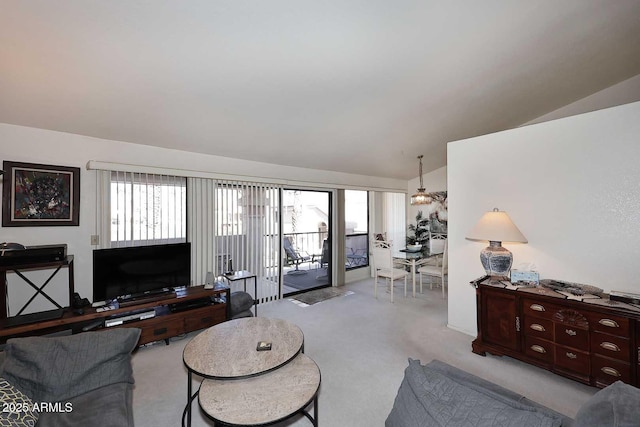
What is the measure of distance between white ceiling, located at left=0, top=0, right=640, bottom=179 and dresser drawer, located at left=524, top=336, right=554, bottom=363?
2708 mm

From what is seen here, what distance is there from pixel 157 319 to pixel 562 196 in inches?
169

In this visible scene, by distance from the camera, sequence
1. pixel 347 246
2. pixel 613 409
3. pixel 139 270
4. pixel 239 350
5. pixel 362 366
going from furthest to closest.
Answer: pixel 347 246, pixel 139 270, pixel 362 366, pixel 239 350, pixel 613 409

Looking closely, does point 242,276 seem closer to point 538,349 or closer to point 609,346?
point 538,349

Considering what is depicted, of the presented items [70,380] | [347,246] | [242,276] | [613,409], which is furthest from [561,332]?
[347,246]

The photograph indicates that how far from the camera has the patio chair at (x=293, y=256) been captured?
5914 millimetres

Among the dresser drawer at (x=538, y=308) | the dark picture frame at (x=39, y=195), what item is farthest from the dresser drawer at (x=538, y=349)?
the dark picture frame at (x=39, y=195)

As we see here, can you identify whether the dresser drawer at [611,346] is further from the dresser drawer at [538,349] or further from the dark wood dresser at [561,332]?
the dresser drawer at [538,349]

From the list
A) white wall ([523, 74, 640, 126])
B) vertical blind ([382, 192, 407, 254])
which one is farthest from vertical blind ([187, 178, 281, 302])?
white wall ([523, 74, 640, 126])

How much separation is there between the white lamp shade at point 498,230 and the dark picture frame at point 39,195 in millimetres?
Answer: 4280

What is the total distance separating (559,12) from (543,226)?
6.23 feet

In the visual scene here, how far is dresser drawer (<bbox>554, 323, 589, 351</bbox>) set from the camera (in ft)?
7.30

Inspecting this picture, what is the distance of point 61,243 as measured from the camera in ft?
9.42

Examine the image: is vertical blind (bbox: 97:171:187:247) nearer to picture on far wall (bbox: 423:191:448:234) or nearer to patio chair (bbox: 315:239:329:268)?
patio chair (bbox: 315:239:329:268)

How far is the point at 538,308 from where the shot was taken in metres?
2.46
